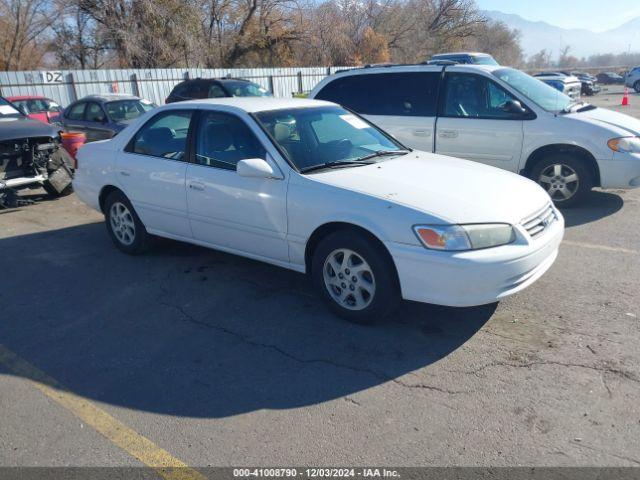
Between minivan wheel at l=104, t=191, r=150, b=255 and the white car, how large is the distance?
2cm

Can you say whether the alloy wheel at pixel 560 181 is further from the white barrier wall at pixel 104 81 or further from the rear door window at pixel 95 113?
the white barrier wall at pixel 104 81

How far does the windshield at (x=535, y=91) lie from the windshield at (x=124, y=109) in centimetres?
835

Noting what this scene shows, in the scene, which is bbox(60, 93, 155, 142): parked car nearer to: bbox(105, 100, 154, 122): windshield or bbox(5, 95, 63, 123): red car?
bbox(105, 100, 154, 122): windshield

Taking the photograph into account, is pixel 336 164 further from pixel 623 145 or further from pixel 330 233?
pixel 623 145

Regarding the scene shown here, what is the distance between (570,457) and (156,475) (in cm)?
204

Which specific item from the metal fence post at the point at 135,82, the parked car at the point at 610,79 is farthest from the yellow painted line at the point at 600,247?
the parked car at the point at 610,79

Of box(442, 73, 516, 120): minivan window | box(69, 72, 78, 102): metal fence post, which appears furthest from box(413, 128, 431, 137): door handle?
box(69, 72, 78, 102): metal fence post

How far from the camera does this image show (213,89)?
48.4 ft

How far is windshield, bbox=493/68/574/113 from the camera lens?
689 centimetres

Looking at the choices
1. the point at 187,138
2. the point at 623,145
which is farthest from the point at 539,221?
the point at 623,145

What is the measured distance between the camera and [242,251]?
15.5ft

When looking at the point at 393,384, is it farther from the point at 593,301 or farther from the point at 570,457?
the point at 593,301

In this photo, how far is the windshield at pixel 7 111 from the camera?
902 cm

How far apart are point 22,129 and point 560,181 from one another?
7727 millimetres
